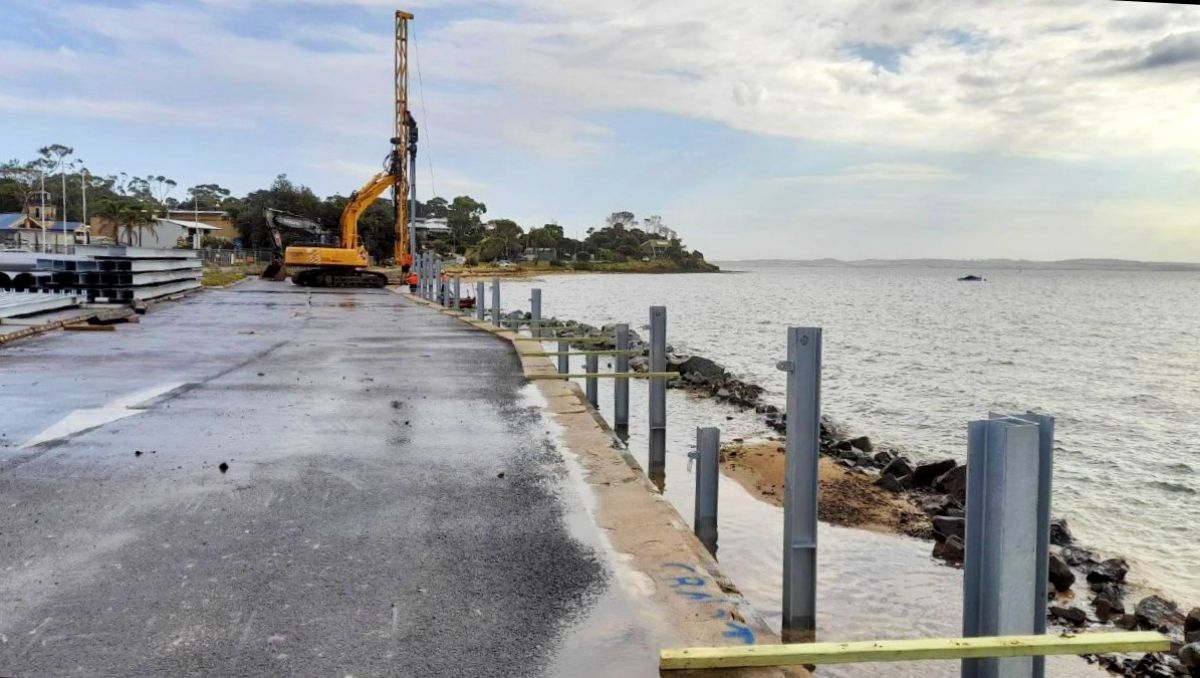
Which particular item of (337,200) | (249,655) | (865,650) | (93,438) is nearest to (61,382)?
(93,438)

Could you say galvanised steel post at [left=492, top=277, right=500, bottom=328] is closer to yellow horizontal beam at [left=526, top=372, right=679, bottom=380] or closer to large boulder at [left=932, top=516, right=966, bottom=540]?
yellow horizontal beam at [left=526, top=372, right=679, bottom=380]

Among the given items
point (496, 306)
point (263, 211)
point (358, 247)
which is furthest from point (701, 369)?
point (263, 211)

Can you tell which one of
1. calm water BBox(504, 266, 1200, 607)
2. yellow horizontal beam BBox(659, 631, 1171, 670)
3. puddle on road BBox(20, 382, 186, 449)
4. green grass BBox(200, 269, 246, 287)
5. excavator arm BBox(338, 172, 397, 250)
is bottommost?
calm water BBox(504, 266, 1200, 607)

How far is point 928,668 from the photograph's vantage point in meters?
5.93

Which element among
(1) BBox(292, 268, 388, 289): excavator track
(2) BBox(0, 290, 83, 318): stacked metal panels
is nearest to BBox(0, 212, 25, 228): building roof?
(1) BBox(292, 268, 388, 289): excavator track

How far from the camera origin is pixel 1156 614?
25.3 ft

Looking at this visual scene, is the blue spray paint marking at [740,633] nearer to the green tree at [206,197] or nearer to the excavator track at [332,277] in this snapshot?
the excavator track at [332,277]

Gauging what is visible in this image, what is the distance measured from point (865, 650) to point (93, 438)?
6.64 metres

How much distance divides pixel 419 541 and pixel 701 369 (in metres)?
18.0

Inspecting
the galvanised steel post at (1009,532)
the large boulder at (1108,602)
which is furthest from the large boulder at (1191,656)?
the galvanised steel post at (1009,532)

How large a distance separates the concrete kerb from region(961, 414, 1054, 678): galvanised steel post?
760mm

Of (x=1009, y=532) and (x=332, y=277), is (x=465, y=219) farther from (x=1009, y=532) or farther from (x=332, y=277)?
(x=1009, y=532)

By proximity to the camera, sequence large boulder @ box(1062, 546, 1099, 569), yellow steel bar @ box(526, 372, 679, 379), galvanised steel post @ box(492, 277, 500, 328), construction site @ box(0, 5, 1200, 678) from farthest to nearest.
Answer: galvanised steel post @ box(492, 277, 500, 328), yellow steel bar @ box(526, 372, 679, 379), large boulder @ box(1062, 546, 1099, 569), construction site @ box(0, 5, 1200, 678)

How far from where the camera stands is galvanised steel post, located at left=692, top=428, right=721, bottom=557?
7.37 meters
